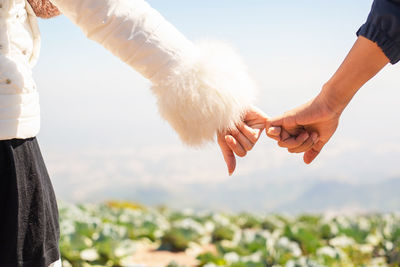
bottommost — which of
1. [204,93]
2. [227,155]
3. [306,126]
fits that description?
[227,155]

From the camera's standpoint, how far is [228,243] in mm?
4148

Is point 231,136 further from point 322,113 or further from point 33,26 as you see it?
point 33,26

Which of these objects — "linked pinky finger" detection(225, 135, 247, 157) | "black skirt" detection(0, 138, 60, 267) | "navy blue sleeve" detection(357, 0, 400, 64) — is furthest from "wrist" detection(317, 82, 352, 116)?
"black skirt" detection(0, 138, 60, 267)

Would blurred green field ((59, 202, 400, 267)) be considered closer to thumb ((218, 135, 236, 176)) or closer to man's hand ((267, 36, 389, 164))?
man's hand ((267, 36, 389, 164))

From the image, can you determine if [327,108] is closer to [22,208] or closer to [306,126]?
[306,126]

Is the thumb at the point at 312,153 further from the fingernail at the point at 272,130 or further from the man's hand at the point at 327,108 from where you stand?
the fingernail at the point at 272,130

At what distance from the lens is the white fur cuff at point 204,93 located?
5.14 ft

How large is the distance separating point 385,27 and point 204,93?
71 cm

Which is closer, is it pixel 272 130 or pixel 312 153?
pixel 272 130

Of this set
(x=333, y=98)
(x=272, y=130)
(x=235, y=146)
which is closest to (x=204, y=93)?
(x=235, y=146)

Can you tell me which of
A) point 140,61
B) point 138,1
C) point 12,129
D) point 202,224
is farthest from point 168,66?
point 202,224

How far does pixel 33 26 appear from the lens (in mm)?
1519

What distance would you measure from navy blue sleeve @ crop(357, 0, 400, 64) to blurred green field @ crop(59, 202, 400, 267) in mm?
1976

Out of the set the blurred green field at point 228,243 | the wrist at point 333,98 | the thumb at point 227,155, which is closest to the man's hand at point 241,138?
the thumb at point 227,155
